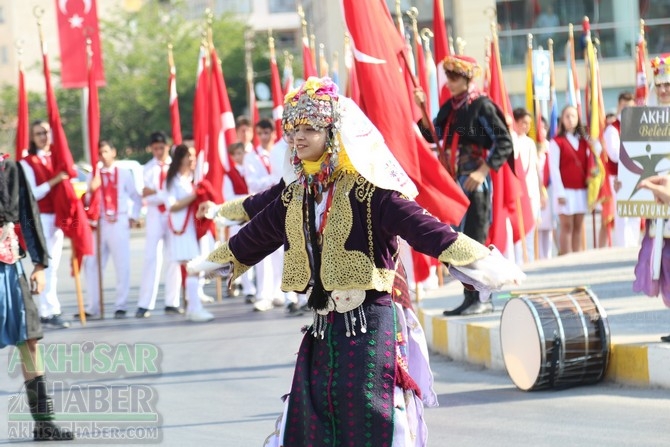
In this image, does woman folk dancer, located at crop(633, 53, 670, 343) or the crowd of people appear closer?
the crowd of people

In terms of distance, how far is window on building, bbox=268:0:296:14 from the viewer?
91.4 m

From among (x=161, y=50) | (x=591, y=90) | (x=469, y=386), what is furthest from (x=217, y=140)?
(x=161, y=50)

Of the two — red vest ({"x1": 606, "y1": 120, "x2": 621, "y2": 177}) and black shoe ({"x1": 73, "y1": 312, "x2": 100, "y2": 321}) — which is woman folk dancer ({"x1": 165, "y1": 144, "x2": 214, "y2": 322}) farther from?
red vest ({"x1": 606, "y1": 120, "x2": 621, "y2": 177})

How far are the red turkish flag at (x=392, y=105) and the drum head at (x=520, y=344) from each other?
1336 millimetres

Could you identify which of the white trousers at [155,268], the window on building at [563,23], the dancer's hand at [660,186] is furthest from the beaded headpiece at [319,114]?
the window on building at [563,23]

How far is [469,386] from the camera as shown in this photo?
9414 mm

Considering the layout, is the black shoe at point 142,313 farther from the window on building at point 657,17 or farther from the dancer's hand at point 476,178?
the window on building at point 657,17

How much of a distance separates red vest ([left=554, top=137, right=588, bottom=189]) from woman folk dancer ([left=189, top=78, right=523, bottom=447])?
12.1 metres

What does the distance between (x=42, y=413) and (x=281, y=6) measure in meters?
85.2

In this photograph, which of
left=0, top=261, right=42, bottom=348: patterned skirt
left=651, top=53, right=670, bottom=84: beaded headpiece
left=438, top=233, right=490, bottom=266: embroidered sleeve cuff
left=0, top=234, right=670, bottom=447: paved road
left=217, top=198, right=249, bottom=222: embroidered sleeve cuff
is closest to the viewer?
left=438, top=233, right=490, bottom=266: embroidered sleeve cuff

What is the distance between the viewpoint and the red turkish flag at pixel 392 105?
33.4ft

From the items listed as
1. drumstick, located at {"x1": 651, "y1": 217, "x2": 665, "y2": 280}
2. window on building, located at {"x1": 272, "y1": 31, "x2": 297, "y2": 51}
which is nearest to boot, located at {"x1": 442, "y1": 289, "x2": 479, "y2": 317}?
drumstick, located at {"x1": 651, "y1": 217, "x2": 665, "y2": 280}

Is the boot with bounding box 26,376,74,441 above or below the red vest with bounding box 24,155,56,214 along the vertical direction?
below

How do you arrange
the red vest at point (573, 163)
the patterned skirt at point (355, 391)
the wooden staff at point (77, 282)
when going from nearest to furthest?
the patterned skirt at point (355, 391)
the wooden staff at point (77, 282)
the red vest at point (573, 163)
